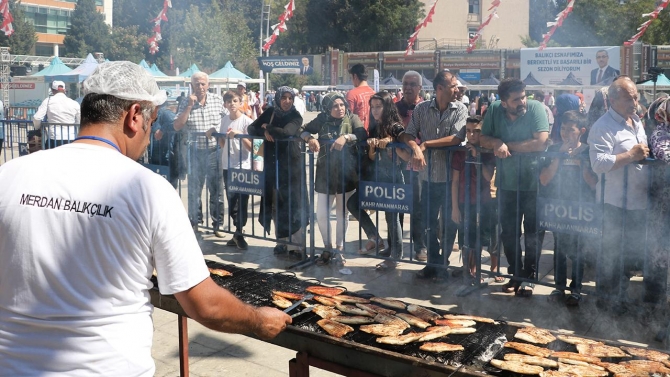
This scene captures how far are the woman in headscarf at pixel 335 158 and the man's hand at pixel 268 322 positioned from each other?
13.3 ft

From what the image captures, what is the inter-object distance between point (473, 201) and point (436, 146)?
2.02 ft

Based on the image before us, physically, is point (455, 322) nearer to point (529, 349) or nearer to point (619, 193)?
point (529, 349)

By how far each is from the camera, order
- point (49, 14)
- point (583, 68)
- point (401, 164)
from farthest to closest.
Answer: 1. point (49, 14)
2. point (583, 68)
3. point (401, 164)

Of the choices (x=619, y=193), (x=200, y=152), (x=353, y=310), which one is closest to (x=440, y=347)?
(x=353, y=310)

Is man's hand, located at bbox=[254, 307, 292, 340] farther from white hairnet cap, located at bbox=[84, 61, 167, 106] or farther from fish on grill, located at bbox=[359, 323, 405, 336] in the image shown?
white hairnet cap, located at bbox=[84, 61, 167, 106]

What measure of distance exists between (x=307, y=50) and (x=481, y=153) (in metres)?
67.9

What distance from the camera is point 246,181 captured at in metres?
7.40

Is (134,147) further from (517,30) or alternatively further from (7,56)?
(517,30)

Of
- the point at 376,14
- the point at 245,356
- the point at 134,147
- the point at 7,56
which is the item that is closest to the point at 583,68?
the point at 245,356

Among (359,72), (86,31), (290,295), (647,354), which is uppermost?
(86,31)

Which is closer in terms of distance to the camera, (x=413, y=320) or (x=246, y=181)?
(x=413, y=320)

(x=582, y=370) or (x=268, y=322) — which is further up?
(x=268, y=322)

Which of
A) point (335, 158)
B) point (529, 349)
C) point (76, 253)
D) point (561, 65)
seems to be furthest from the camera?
point (561, 65)

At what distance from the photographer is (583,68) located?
2242 centimetres
